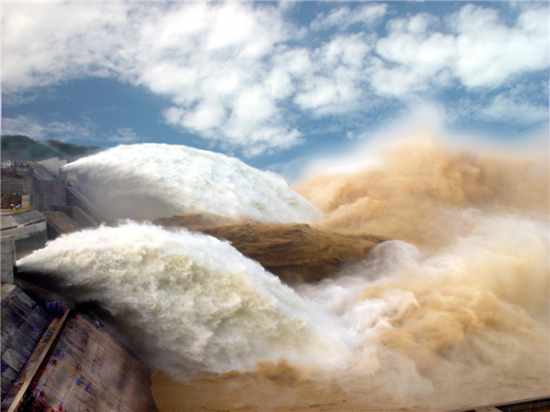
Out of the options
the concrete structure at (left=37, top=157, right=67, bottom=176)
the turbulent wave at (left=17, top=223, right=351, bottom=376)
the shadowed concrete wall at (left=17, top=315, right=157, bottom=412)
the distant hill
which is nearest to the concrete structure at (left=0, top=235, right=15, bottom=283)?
the turbulent wave at (left=17, top=223, right=351, bottom=376)

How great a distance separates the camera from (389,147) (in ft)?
79.6

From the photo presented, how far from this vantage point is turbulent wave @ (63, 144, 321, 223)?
15.2 metres

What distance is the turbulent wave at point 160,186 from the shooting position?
49.9 feet

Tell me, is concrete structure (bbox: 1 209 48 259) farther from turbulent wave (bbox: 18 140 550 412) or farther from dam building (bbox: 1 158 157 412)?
turbulent wave (bbox: 18 140 550 412)

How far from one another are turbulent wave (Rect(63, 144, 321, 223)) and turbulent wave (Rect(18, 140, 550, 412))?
92cm

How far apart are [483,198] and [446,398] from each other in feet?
54.0

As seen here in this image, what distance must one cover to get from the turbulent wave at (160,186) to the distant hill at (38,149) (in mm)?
2405

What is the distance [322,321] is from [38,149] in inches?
689

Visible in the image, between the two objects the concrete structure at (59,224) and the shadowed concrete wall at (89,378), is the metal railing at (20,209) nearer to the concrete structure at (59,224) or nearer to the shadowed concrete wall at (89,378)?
the concrete structure at (59,224)

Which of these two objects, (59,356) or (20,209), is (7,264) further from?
(20,209)

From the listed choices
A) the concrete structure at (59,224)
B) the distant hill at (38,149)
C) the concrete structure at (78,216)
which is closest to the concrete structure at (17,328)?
the concrete structure at (59,224)

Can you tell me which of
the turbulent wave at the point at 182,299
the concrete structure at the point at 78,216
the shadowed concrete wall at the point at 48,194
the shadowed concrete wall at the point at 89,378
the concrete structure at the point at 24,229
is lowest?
the shadowed concrete wall at the point at 89,378

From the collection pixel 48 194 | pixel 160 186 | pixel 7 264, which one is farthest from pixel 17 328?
pixel 160 186

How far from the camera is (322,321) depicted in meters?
10.9
